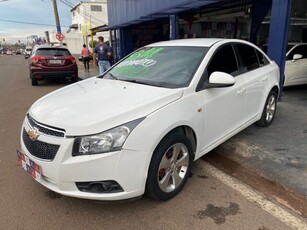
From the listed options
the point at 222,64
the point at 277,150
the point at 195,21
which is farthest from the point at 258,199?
the point at 195,21

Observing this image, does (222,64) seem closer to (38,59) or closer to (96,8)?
(38,59)

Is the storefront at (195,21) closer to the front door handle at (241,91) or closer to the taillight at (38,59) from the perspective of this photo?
the front door handle at (241,91)

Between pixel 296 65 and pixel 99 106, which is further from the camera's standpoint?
pixel 296 65

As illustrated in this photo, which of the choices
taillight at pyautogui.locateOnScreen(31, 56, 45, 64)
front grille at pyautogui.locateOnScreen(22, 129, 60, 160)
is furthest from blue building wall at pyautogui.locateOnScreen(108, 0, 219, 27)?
front grille at pyautogui.locateOnScreen(22, 129, 60, 160)

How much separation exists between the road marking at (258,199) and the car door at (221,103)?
389 mm

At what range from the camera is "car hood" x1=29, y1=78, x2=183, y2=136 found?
2.51 m

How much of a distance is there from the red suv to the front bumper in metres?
9.20

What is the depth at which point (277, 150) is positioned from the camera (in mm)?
4199

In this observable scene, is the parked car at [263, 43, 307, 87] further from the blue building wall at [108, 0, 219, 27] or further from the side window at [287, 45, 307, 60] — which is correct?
the blue building wall at [108, 0, 219, 27]

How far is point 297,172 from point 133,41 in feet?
50.7

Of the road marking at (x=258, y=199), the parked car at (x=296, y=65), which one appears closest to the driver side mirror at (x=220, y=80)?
the road marking at (x=258, y=199)

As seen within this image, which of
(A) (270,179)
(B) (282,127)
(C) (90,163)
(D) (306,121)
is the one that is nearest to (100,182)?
(C) (90,163)

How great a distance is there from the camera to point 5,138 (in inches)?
199

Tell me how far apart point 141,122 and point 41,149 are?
0.98 meters
